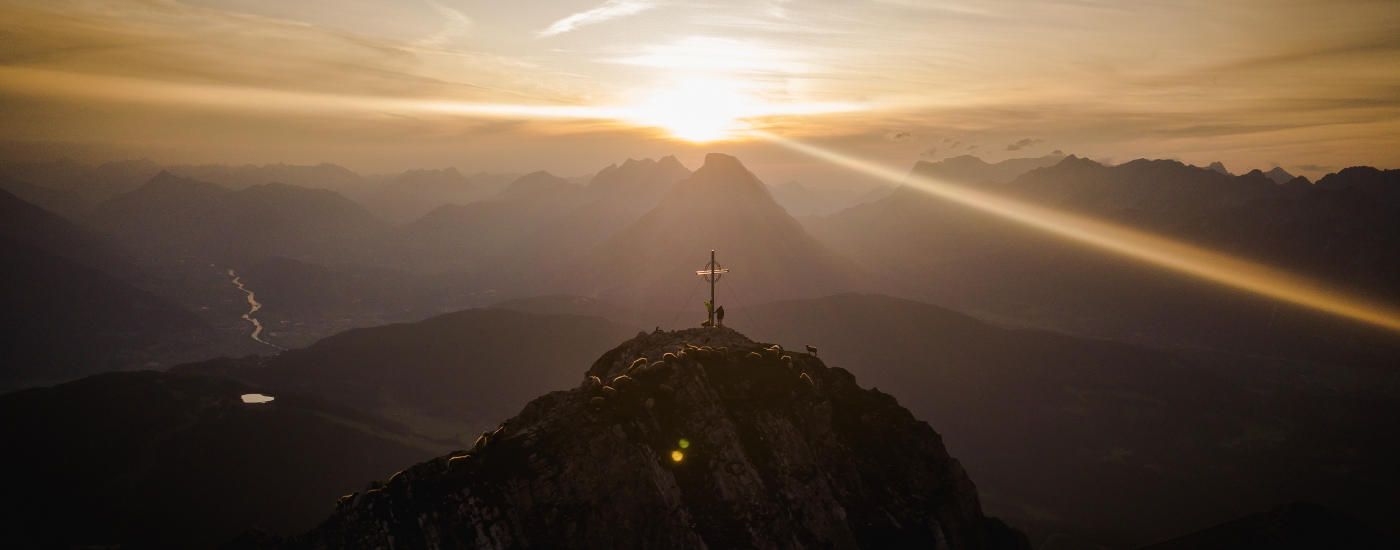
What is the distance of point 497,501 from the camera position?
3259cm

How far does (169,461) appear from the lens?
127625 mm

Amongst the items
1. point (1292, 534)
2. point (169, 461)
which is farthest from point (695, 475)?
point (169, 461)

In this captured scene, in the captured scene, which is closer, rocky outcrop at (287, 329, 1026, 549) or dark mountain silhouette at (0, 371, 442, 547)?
rocky outcrop at (287, 329, 1026, 549)

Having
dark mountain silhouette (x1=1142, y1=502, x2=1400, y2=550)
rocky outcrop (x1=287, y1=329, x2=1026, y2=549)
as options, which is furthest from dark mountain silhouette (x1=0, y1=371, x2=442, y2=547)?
dark mountain silhouette (x1=1142, y1=502, x2=1400, y2=550)

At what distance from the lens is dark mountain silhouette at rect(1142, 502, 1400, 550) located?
7718cm

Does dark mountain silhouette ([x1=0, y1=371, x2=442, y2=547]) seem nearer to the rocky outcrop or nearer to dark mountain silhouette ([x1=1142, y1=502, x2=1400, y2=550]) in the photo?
the rocky outcrop

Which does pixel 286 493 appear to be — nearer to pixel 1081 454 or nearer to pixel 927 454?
pixel 927 454

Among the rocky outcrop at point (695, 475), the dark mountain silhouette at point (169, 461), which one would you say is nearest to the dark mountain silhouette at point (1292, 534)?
the rocky outcrop at point (695, 475)

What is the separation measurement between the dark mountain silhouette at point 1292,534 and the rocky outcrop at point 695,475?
167ft

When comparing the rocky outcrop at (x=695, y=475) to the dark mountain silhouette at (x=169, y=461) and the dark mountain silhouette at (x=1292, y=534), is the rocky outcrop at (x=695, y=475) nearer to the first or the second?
the dark mountain silhouette at (x=1292, y=534)

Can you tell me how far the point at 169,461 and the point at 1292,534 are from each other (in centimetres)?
18343

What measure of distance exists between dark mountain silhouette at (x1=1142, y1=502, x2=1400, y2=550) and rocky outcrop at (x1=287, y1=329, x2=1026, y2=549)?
2007 inches

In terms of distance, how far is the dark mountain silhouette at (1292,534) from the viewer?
7718 centimetres

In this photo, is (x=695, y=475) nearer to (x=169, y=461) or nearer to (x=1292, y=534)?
(x=1292, y=534)
